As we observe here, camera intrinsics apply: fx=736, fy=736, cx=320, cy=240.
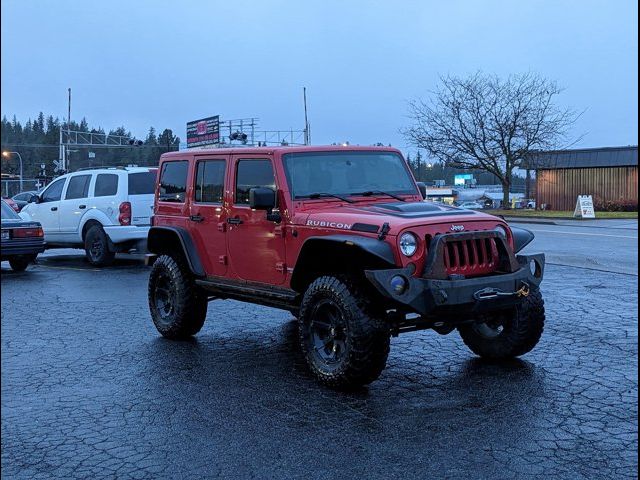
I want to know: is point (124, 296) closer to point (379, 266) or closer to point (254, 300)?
point (254, 300)

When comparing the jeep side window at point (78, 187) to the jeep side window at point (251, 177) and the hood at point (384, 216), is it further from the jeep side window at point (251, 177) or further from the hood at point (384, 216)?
the hood at point (384, 216)

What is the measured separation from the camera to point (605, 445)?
4.47 metres

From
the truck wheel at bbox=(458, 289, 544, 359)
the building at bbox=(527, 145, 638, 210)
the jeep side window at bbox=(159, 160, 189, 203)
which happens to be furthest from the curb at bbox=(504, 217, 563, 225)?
the truck wheel at bbox=(458, 289, 544, 359)

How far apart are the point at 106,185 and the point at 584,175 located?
111ft

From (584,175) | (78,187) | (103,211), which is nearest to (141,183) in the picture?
(103,211)

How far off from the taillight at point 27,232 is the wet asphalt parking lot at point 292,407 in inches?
211

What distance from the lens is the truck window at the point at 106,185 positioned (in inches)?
587

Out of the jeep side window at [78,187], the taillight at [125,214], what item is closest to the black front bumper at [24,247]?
the taillight at [125,214]

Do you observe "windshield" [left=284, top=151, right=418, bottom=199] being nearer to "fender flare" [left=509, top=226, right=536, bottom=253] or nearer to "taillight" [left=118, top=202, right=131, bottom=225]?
"fender flare" [left=509, top=226, right=536, bottom=253]

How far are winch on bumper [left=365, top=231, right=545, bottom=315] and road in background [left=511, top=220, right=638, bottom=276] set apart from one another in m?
7.95

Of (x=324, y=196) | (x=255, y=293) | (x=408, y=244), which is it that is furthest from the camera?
(x=255, y=293)

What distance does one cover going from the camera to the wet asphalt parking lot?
4.22 m

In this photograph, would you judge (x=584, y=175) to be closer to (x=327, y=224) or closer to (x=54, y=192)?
(x=54, y=192)

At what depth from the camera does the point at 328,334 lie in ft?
19.7
